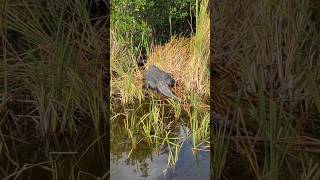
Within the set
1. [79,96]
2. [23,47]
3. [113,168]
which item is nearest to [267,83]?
[79,96]

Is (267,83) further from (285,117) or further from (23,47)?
(23,47)

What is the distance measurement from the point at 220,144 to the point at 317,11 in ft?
1.22

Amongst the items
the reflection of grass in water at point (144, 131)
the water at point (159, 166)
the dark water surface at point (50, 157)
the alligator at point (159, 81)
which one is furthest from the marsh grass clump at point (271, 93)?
the alligator at point (159, 81)

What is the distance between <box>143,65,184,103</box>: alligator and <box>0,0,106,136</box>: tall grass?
130 centimetres

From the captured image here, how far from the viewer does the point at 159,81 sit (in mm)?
2537

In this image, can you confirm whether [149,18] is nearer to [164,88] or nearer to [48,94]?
[164,88]

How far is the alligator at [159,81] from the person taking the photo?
96.5 inches

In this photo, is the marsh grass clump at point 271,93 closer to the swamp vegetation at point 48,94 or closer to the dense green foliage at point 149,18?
the swamp vegetation at point 48,94

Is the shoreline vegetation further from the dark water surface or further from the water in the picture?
the dark water surface

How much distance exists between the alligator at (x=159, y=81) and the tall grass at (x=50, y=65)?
130cm

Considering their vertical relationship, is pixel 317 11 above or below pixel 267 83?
above

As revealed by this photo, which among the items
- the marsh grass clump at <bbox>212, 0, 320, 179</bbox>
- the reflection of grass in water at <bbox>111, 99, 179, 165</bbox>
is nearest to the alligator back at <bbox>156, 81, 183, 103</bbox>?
the reflection of grass in water at <bbox>111, 99, 179, 165</bbox>

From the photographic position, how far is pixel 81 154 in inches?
42.6

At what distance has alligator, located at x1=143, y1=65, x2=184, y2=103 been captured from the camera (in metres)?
2.45
